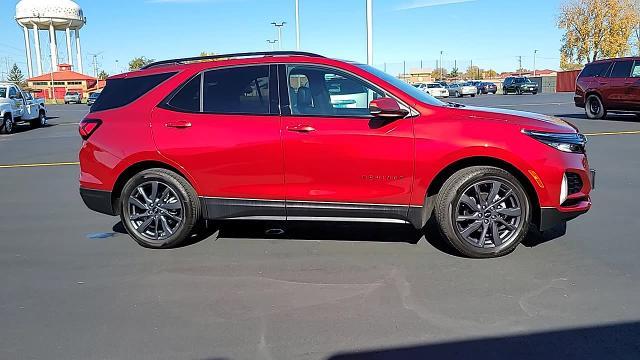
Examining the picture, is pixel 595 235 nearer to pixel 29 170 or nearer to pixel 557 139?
pixel 557 139

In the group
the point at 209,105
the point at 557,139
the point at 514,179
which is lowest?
the point at 514,179

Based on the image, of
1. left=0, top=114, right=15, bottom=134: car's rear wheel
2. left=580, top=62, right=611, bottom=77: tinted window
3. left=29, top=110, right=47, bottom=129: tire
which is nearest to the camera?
left=580, top=62, right=611, bottom=77: tinted window

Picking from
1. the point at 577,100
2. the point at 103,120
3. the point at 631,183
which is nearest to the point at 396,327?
the point at 103,120

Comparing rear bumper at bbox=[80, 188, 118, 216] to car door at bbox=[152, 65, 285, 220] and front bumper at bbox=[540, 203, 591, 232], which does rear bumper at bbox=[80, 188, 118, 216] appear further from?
front bumper at bbox=[540, 203, 591, 232]

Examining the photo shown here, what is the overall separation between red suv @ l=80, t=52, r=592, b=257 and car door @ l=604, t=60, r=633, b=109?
A: 13.9 metres

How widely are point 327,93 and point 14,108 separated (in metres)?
19.6

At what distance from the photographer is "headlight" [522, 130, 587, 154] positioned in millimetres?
4762

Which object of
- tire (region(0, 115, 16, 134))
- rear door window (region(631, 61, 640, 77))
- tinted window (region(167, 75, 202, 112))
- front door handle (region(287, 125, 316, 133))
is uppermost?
rear door window (region(631, 61, 640, 77))

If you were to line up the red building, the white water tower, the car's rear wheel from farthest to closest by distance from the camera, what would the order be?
1. the red building
2. the white water tower
3. the car's rear wheel

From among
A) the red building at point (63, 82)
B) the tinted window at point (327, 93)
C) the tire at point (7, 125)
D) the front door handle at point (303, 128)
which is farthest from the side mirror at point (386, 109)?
the red building at point (63, 82)

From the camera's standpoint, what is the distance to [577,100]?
19.0 meters

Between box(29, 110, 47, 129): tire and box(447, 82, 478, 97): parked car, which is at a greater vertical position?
box(447, 82, 478, 97): parked car

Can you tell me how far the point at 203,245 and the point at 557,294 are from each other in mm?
3256

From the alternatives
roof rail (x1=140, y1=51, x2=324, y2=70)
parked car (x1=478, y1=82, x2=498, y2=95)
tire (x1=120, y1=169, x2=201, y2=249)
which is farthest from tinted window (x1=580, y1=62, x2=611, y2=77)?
parked car (x1=478, y1=82, x2=498, y2=95)
